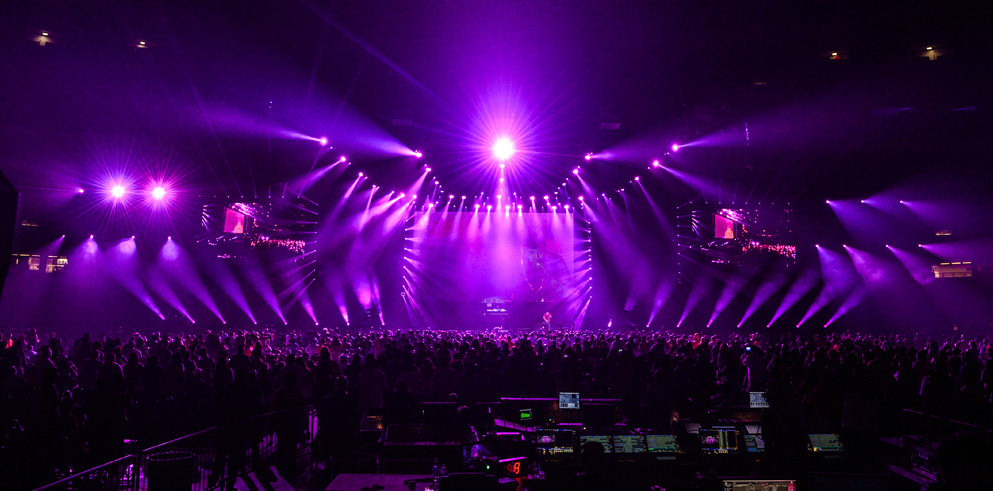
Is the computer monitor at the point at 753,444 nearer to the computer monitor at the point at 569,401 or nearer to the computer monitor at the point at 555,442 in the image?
the computer monitor at the point at 555,442

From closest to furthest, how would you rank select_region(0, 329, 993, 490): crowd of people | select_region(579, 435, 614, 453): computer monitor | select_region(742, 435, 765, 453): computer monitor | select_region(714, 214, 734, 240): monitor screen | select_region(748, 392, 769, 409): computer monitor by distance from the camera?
select_region(579, 435, 614, 453): computer monitor < select_region(742, 435, 765, 453): computer monitor < select_region(0, 329, 993, 490): crowd of people < select_region(748, 392, 769, 409): computer monitor < select_region(714, 214, 734, 240): monitor screen

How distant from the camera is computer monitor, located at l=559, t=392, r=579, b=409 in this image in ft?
26.5

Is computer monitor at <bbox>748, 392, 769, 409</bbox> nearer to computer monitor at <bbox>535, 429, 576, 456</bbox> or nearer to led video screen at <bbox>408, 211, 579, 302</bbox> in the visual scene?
computer monitor at <bbox>535, 429, 576, 456</bbox>

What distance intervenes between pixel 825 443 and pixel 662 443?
1969 millimetres

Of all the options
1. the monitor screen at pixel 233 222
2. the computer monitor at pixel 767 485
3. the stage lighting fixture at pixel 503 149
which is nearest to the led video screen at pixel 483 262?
the stage lighting fixture at pixel 503 149

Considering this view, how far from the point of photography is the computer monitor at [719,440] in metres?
6.56

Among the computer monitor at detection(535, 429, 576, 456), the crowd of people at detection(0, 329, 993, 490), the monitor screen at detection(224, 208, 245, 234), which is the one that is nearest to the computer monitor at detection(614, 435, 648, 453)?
the computer monitor at detection(535, 429, 576, 456)

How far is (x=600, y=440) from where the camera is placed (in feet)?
20.6

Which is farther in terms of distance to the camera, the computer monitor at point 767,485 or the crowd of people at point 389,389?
the crowd of people at point 389,389

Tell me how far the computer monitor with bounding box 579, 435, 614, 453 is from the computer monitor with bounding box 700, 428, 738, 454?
1.12m

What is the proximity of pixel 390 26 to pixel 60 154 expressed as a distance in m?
13.4

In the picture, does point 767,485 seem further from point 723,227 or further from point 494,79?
point 723,227

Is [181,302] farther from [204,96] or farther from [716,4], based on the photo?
[716,4]

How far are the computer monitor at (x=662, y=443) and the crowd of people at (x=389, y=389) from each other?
5.56 ft
